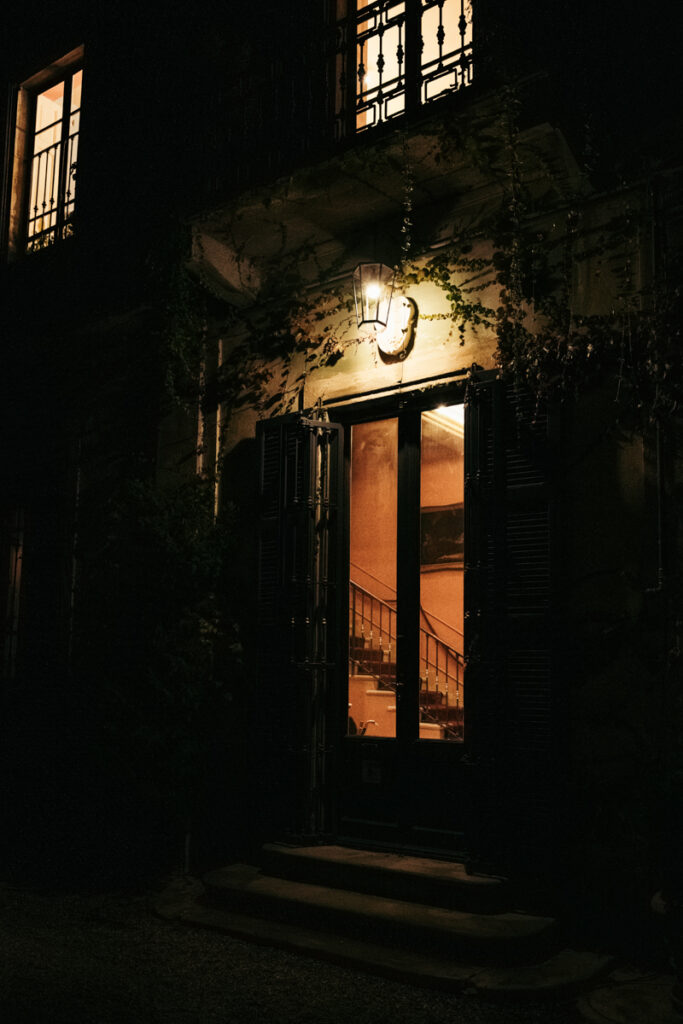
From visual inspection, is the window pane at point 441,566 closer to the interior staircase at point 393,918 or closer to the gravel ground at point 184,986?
the interior staircase at point 393,918

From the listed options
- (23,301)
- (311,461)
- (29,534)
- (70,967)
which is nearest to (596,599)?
(311,461)

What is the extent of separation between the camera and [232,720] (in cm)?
688

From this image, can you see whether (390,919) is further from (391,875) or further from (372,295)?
(372,295)

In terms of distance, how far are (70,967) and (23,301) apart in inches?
268

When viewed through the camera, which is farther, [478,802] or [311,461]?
[311,461]

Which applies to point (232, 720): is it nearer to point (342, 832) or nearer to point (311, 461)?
point (342, 832)

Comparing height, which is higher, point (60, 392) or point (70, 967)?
point (60, 392)

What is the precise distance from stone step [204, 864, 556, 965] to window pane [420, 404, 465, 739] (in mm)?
1402

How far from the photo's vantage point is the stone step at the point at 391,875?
5.16m

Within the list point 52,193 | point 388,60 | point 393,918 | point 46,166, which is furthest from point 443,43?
point 393,918

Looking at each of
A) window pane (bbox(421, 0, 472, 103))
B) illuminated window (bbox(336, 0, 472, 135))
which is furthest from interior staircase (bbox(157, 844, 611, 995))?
window pane (bbox(421, 0, 472, 103))

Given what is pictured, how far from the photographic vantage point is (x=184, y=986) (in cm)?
459

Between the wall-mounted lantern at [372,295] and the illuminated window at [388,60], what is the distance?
953mm

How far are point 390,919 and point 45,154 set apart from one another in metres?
8.65
